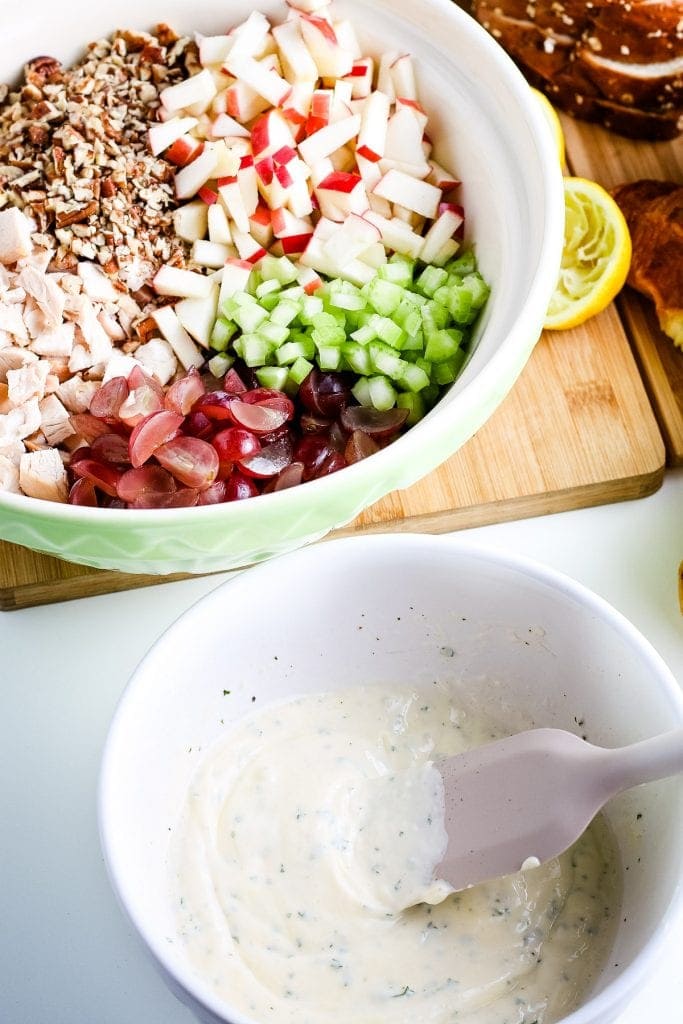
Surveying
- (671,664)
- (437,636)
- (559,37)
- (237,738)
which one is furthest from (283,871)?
(559,37)

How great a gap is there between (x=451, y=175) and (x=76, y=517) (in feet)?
2.26

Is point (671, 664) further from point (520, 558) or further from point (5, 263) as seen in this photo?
point (5, 263)

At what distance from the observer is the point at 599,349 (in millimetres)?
1614

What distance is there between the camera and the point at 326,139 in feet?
5.03

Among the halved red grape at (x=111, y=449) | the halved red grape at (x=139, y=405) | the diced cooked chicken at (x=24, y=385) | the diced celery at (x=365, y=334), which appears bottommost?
the halved red grape at (x=111, y=449)

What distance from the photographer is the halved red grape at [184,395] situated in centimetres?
145

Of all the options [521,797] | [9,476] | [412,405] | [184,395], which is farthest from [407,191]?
[521,797]

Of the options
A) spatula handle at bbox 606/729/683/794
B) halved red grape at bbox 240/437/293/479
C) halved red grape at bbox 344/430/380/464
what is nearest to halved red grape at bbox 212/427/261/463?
halved red grape at bbox 240/437/293/479

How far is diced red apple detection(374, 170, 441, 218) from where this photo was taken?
153 centimetres

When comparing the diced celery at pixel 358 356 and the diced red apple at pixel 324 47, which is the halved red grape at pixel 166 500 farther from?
the diced red apple at pixel 324 47

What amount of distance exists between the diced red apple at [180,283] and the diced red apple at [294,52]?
0.29m

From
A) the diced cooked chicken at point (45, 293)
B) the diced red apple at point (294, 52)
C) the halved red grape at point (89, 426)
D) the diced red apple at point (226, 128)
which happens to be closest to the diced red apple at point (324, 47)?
the diced red apple at point (294, 52)

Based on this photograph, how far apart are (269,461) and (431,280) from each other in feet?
1.03

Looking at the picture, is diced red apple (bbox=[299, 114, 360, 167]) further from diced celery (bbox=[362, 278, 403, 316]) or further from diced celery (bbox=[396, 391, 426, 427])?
diced celery (bbox=[396, 391, 426, 427])
